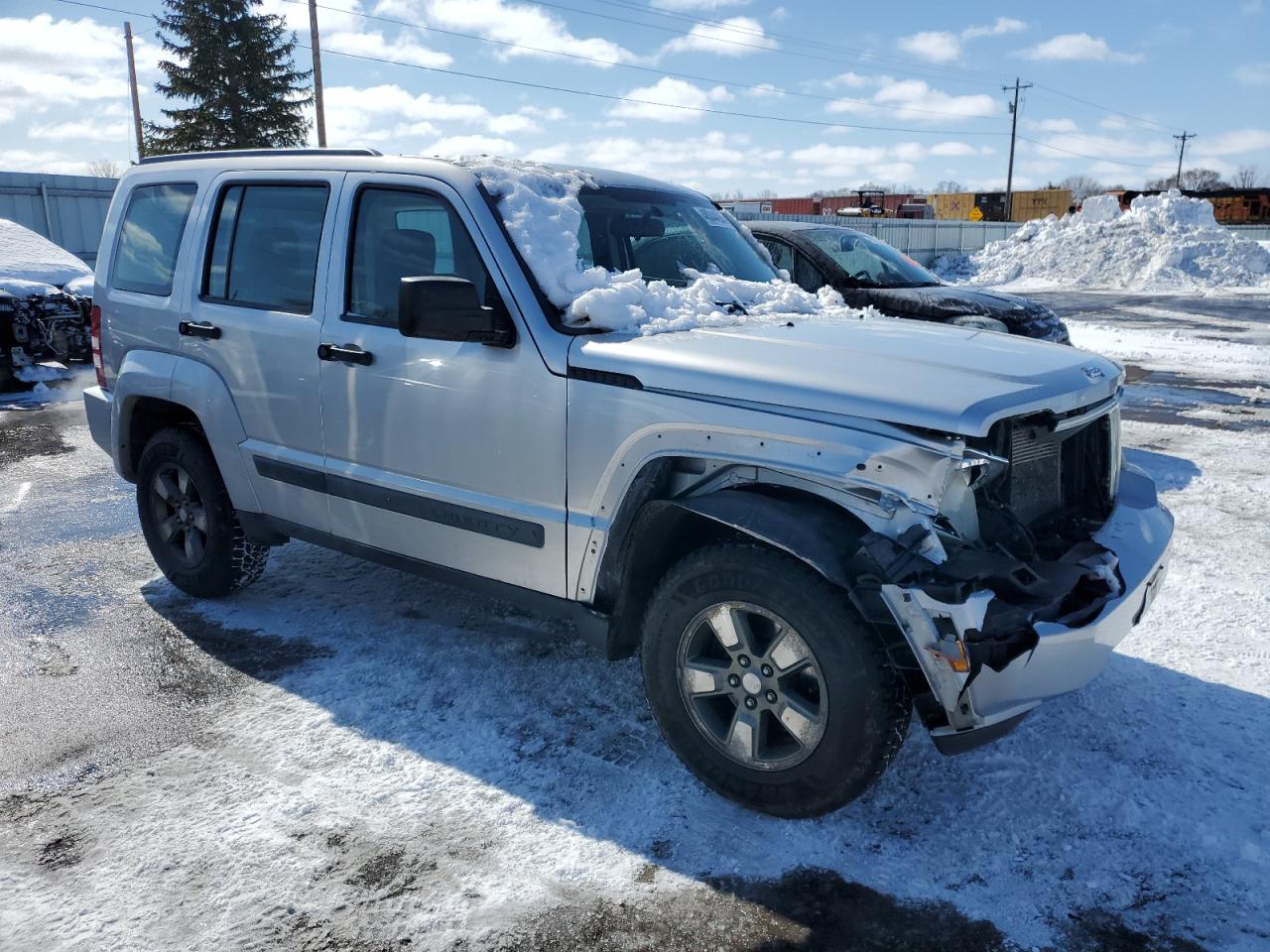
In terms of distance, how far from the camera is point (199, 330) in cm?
447

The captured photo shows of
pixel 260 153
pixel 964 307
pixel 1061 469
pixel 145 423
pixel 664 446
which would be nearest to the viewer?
pixel 664 446

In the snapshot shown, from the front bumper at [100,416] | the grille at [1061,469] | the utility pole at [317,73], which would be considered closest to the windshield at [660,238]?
the grille at [1061,469]

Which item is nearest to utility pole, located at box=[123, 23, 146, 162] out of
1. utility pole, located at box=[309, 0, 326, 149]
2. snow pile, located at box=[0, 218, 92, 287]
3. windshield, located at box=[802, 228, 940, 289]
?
utility pole, located at box=[309, 0, 326, 149]

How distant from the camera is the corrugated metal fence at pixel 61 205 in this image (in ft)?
65.3

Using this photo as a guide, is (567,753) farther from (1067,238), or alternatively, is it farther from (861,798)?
(1067,238)

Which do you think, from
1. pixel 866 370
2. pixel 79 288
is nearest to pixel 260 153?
pixel 866 370

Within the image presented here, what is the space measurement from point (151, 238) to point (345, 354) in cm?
179

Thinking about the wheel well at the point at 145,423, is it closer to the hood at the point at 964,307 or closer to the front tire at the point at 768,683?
the front tire at the point at 768,683

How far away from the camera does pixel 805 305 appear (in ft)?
13.9

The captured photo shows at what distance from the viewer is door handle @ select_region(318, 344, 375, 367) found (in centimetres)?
381

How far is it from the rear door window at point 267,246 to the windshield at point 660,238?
1156 millimetres

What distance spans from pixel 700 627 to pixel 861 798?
80cm

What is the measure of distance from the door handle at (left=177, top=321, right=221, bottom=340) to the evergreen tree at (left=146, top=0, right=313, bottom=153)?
34.0 metres

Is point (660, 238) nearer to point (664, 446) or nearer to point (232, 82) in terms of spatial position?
point (664, 446)
